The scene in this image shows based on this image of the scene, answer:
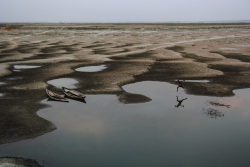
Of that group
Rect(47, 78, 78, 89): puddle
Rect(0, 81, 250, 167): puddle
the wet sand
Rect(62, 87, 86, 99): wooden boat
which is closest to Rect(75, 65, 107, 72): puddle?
the wet sand

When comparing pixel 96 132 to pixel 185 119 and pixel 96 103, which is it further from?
pixel 185 119

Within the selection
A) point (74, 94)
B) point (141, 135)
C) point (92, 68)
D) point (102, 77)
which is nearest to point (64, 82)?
point (102, 77)

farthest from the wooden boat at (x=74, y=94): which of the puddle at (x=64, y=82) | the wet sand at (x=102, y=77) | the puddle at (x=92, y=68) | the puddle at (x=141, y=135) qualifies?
the puddle at (x=92, y=68)

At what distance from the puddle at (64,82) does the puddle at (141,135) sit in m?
4.85

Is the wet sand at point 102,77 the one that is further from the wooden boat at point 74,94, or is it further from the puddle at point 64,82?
the wooden boat at point 74,94

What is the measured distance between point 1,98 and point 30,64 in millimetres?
15879

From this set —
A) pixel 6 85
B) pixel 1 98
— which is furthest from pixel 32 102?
pixel 6 85

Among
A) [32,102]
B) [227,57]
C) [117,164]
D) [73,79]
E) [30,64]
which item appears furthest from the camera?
[227,57]

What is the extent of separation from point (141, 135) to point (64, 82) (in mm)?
14650

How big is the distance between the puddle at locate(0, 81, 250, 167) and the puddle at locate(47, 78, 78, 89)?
4845mm

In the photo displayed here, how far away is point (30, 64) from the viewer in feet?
117

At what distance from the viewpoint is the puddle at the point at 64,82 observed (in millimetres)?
25047

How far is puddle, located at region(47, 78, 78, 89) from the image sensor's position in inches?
986

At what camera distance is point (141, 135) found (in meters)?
Answer: 14.7
